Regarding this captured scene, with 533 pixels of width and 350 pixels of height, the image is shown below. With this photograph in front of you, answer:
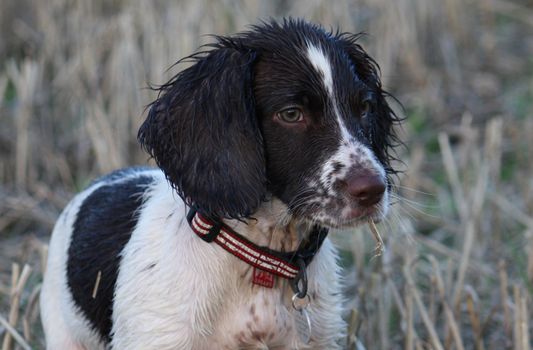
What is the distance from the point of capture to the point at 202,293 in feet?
10.4

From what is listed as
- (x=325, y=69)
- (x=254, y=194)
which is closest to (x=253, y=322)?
(x=254, y=194)

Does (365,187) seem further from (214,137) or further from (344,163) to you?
(214,137)

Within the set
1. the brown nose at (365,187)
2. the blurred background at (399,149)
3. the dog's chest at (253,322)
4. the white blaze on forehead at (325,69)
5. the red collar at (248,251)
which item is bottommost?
the blurred background at (399,149)

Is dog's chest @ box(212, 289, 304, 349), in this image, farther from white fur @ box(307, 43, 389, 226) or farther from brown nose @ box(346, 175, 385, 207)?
brown nose @ box(346, 175, 385, 207)

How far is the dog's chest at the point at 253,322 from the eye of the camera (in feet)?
Result: 10.6

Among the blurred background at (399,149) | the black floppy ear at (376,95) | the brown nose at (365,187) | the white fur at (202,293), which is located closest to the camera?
the brown nose at (365,187)

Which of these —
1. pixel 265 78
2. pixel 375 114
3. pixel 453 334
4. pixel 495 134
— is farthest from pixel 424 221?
pixel 265 78

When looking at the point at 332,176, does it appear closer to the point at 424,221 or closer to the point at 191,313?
the point at 191,313

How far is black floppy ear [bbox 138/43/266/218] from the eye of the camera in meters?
3.06

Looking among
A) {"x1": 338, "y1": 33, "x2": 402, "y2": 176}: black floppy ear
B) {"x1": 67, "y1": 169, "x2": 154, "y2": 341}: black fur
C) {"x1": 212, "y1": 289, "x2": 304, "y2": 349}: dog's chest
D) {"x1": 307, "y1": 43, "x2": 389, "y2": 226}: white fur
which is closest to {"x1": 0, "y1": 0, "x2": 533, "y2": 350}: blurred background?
{"x1": 67, "y1": 169, "x2": 154, "y2": 341}: black fur

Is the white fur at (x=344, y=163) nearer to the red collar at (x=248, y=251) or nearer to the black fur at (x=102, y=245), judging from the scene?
the red collar at (x=248, y=251)

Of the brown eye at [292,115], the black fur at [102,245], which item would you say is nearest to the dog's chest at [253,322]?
the black fur at [102,245]

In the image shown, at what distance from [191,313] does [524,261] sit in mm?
2771

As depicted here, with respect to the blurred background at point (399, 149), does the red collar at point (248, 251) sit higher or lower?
higher
